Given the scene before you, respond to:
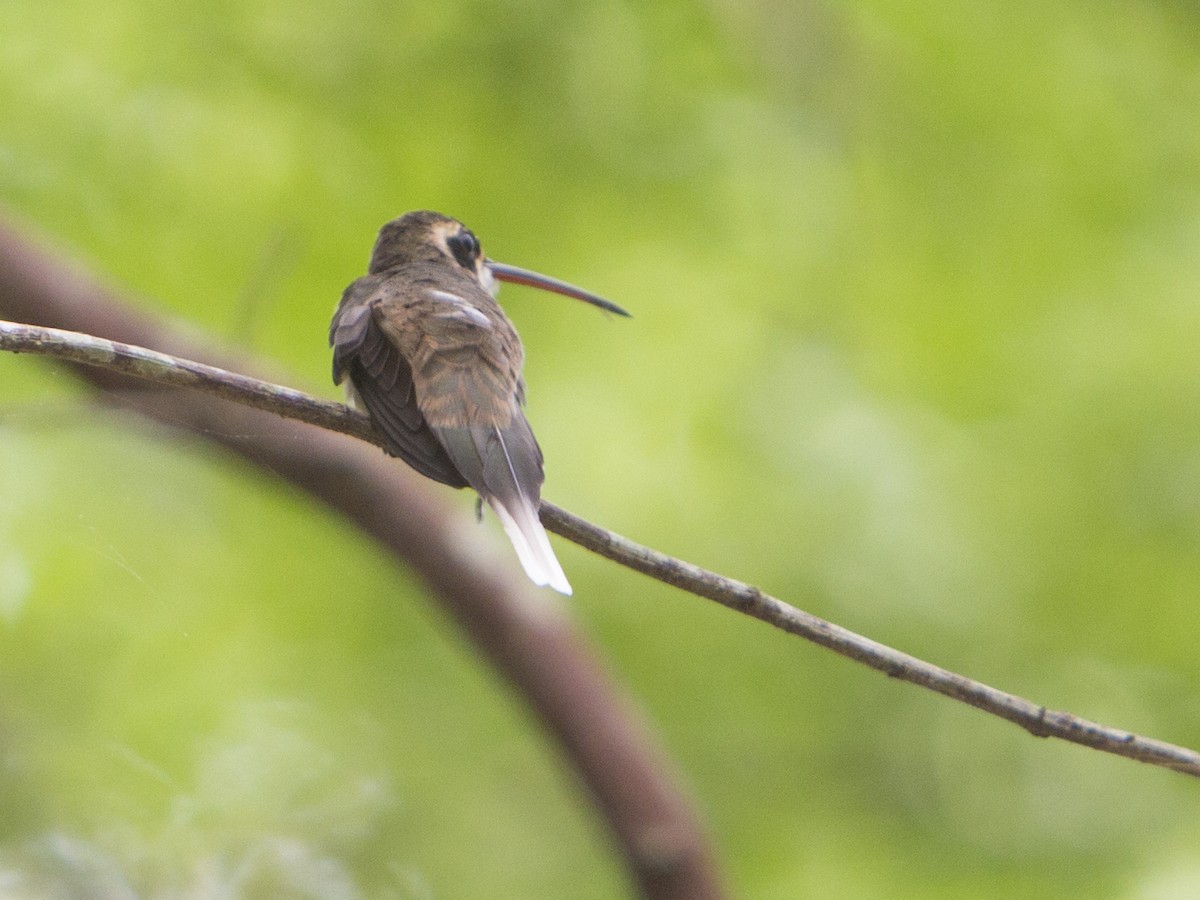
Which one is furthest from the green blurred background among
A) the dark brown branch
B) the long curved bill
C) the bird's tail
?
the bird's tail

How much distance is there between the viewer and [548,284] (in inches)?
175

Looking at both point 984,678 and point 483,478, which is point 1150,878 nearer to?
point 984,678

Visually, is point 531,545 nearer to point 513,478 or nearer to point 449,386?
point 513,478

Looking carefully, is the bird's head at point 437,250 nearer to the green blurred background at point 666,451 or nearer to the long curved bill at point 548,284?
the long curved bill at point 548,284

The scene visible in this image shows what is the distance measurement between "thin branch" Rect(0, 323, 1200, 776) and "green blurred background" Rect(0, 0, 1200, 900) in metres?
3.18

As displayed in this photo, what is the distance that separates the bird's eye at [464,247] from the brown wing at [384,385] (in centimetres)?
81

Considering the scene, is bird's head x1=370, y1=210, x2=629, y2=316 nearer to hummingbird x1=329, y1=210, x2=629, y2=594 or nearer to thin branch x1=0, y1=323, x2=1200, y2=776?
hummingbird x1=329, y1=210, x2=629, y2=594

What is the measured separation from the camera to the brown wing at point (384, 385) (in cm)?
304

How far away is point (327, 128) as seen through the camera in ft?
19.7

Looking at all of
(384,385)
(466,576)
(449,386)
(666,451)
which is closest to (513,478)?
(449,386)

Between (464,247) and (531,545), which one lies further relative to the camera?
(464,247)

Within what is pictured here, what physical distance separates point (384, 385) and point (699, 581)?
3.67 ft

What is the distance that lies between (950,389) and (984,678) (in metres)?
1.31

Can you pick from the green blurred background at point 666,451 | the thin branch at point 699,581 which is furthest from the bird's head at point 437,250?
the thin branch at point 699,581
